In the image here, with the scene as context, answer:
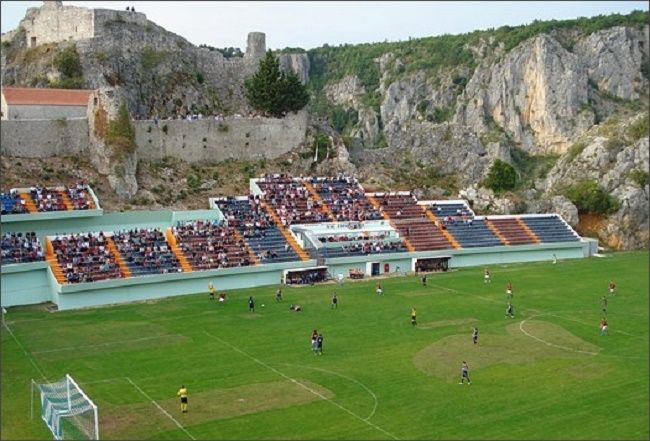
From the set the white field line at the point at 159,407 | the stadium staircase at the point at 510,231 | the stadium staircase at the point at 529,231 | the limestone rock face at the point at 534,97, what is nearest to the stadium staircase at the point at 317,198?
A: the stadium staircase at the point at 510,231

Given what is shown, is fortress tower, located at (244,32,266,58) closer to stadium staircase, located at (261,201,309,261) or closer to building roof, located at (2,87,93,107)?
building roof, located at (2,87,93,107)

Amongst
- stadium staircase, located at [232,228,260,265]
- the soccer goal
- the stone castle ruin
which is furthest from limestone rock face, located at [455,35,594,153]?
the soccer goal

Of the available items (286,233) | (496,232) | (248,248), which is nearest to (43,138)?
(248,248)

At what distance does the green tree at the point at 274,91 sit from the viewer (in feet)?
237

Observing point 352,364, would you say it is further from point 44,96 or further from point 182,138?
point 44,96

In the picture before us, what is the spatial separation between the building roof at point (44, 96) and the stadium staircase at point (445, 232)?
27326 millimetres

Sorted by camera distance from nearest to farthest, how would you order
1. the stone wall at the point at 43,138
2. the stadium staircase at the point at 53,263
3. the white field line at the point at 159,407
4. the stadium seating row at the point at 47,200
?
the white field line at the point at 159,407
the stadium staircase at the point at 53,263
the stadium seating row at the point at 47,200
the stone wall at the point at 43,138

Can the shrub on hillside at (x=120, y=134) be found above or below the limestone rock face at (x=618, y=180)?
above

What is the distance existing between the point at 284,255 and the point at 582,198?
3123 centimetres

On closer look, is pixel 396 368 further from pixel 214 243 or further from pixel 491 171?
pixel 491 171

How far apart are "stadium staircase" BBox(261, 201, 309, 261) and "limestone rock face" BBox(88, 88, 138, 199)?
31.3ft

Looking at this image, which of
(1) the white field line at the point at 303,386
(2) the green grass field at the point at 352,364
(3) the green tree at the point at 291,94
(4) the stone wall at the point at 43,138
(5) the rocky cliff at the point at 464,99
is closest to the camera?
(1) the white field line at the point at 303,386

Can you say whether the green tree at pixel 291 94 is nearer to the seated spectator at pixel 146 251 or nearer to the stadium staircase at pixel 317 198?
the stadium staircase at pixel 317 198

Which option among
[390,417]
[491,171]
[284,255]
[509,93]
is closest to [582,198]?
[491,171]
